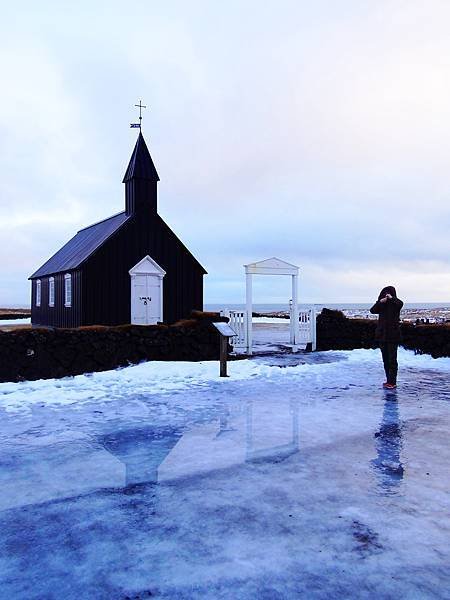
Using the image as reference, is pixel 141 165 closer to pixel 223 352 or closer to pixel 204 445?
pixel 223 352

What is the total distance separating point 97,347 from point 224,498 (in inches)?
316

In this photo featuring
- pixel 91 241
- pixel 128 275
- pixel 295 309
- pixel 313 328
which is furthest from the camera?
pixel 91 241

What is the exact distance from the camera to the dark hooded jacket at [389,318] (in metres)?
9.98

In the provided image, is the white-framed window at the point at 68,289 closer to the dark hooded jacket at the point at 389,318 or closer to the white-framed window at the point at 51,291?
the white-framed window at the point at 51,291

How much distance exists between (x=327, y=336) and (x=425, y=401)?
8.88 metres

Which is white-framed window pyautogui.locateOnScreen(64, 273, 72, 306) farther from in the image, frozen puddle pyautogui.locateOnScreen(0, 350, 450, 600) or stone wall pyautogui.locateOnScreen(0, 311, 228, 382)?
frozen puddle pyautogui.locateOnScreen(0, 350, 450, 600)

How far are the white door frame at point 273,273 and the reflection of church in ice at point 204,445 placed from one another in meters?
7.97

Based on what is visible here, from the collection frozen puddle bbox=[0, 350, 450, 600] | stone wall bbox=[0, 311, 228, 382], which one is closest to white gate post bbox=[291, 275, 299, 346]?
stone wall bbox=[0, 311, 228, 382]

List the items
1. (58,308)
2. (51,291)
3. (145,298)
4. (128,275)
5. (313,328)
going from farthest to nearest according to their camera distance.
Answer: (51,291), (58,308), (145,298), (128,275), (313,328)

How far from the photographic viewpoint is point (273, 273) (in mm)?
16312

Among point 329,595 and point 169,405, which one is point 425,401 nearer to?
point 169,405

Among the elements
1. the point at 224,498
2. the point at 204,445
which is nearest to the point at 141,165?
the point at 204,445

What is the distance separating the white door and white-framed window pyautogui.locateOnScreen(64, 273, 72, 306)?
11.1ft

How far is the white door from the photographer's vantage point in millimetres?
21656
